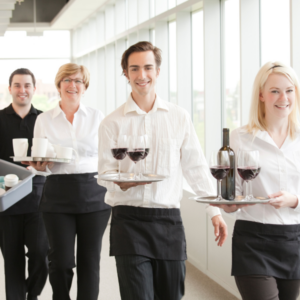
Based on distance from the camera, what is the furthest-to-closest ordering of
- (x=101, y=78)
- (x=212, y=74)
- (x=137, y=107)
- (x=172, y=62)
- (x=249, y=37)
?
1. (x=101, y=78)
2. (x=172, y=62)
3. (x=212, y=74)
4. (x=249, y=37)
5. (x=137, y=107)

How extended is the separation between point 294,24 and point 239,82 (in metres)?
1.17

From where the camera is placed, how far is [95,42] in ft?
29.7

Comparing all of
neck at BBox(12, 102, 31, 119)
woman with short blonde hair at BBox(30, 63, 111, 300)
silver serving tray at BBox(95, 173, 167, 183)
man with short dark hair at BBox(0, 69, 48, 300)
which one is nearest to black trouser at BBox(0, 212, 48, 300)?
man with short dark hair at BBox(0, 69, 48, 300)

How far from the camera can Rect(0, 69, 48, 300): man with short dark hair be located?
3.42 meters

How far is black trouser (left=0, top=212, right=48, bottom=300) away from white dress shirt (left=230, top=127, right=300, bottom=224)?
1.88 meters

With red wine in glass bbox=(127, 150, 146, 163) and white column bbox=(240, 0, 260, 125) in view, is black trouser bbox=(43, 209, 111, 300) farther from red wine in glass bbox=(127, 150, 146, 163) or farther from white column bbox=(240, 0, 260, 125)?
white column bbox=(240, 0, 260, 125)

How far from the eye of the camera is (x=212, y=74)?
15.2ft

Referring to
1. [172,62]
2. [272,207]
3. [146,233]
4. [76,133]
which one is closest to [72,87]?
[76,133]

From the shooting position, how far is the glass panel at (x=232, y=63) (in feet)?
14.4

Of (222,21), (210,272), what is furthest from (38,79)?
(210,272)

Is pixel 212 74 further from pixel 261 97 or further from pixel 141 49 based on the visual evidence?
pixel 261 97

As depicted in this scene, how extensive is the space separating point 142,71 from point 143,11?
4.30 meters

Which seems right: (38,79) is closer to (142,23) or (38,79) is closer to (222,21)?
(142,23)

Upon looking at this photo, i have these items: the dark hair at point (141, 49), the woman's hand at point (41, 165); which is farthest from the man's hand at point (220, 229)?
the woman's hand at point (41, 165)
